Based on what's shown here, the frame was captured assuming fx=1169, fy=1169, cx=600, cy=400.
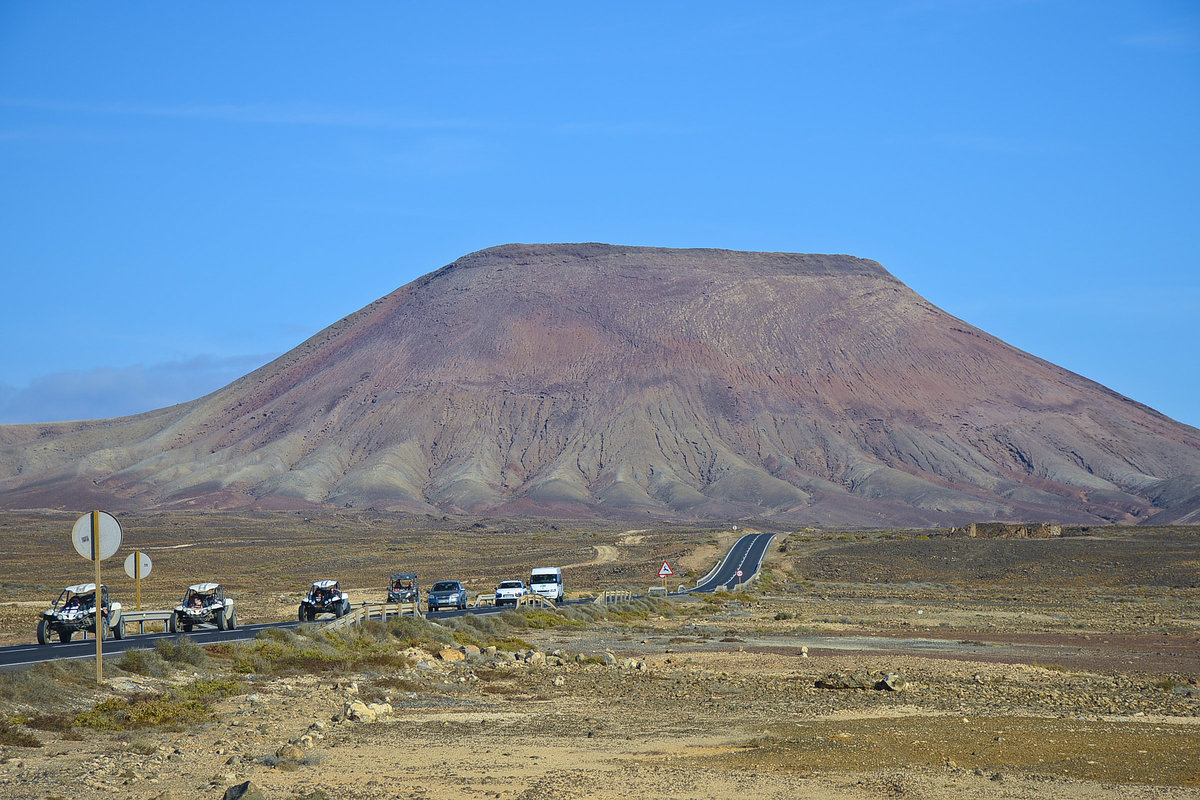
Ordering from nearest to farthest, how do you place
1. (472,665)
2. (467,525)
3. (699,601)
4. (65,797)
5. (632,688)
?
(65,797)
(632,688)
(472,665)
(699,601)
(467,525)

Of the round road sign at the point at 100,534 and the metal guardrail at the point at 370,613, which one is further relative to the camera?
the metal guardrail at the point at 370,613

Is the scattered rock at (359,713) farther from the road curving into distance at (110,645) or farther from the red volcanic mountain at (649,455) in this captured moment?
the red volcanic mountain at (649,455)

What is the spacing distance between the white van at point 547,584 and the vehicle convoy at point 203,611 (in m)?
20.8

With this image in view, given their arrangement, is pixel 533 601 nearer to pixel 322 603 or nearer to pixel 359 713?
pixel 322 603

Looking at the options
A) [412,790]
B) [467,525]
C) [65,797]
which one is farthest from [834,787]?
[467,525]

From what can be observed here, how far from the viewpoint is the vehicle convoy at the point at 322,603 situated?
35500 mm

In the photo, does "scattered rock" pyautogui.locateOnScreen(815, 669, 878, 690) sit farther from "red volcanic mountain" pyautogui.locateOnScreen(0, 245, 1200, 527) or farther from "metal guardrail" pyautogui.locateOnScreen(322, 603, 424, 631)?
"red volcanic mountain" pyautogui.locateOnScreen(0, 245, 1200, 527)

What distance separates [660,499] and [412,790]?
152443mm

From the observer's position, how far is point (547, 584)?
5272cm

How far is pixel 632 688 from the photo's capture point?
78.6 feet

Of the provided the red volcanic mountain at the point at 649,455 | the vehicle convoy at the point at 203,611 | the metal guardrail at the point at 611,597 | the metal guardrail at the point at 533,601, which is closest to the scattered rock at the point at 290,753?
the vehicle convoy at the point at 203,611

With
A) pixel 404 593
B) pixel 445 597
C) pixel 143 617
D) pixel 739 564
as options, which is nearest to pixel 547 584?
pixel 445 597

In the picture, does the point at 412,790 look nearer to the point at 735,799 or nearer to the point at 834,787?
the point at 735,799

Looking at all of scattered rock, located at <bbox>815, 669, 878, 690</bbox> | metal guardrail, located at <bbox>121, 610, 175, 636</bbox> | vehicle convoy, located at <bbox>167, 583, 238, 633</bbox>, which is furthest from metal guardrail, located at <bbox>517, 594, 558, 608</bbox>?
scattered rock, located at <bbox>815, 669, 878, 690</bbox>
